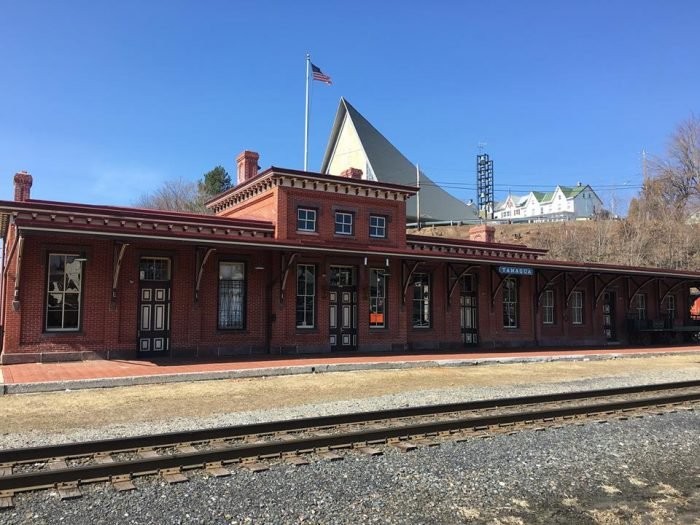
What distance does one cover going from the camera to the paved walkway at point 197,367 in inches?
472

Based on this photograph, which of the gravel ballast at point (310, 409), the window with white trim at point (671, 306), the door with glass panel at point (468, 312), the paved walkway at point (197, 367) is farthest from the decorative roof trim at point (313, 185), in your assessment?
the window with white trim at point (671, 306)

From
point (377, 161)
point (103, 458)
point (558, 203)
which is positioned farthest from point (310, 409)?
point (558, 203)

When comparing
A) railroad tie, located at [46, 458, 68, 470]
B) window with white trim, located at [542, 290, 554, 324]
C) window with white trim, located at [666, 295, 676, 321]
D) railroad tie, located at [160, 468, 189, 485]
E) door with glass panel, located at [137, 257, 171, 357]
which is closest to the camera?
railroad tie, located at [160, 468, 189, 485]

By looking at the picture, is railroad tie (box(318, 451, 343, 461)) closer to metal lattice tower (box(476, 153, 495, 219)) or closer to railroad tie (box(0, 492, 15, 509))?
railroad tie (box(0, 492, 15, 509))

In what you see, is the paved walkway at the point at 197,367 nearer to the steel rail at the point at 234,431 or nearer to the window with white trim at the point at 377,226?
the window with white trim at the point at 377,226

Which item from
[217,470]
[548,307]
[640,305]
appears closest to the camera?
[217,470]

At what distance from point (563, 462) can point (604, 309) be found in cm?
2376

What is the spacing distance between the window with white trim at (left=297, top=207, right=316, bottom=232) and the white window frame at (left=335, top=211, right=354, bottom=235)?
95 centimetres

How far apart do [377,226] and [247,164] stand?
7.08 metres

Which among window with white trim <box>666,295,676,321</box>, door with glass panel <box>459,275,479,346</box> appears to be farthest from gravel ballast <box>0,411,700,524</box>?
window with white trim <box>666,295,676,321</box>

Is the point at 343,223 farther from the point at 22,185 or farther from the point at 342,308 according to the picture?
the point at 22,185

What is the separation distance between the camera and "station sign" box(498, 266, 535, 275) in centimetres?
2256

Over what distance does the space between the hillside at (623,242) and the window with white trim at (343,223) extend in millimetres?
38813

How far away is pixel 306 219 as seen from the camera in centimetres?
2036
